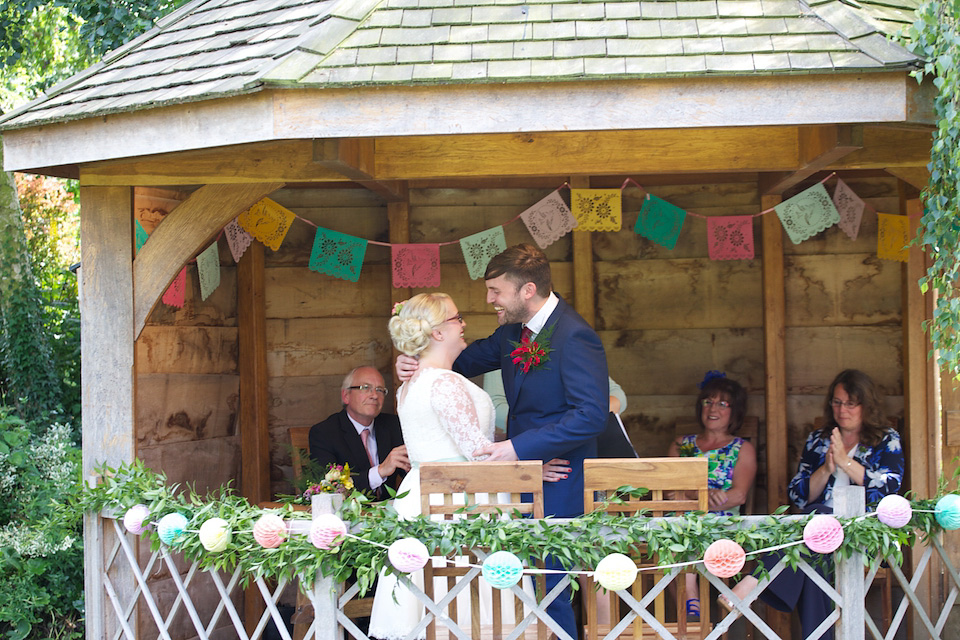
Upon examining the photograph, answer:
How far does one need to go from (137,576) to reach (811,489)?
3.29 metres

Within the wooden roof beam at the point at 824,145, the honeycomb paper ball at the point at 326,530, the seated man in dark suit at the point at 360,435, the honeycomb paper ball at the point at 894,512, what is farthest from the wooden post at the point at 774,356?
the honeycomb paper ball at the point at 326,530

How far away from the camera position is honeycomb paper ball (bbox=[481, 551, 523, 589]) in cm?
306

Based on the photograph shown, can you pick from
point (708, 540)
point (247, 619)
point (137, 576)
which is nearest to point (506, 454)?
point (708, 540)

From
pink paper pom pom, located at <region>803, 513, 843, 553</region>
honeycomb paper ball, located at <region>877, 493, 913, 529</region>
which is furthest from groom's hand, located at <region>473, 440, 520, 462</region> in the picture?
honeycomb paper ball, located at <region>877, 493, 913, 529</region>

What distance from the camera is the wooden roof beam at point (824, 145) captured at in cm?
358

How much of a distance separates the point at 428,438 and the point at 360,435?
4.71 ft

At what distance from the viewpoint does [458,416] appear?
144 inches

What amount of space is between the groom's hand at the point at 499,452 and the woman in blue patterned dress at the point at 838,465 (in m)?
1.46

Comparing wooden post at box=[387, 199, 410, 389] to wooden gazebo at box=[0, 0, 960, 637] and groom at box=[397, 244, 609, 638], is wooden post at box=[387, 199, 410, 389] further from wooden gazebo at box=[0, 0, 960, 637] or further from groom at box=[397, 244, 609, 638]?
groom at box=[397, 244, 609, 638]

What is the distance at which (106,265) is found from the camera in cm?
413

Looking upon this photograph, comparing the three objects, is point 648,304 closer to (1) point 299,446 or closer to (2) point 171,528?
(1) point 299,446

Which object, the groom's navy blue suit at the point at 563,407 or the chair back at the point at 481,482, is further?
the groom's navy blue suit at the point at 563,407

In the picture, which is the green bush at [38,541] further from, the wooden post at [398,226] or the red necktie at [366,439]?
the wooden post at [398,226]

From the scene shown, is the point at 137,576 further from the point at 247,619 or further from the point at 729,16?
the point at 729,16
